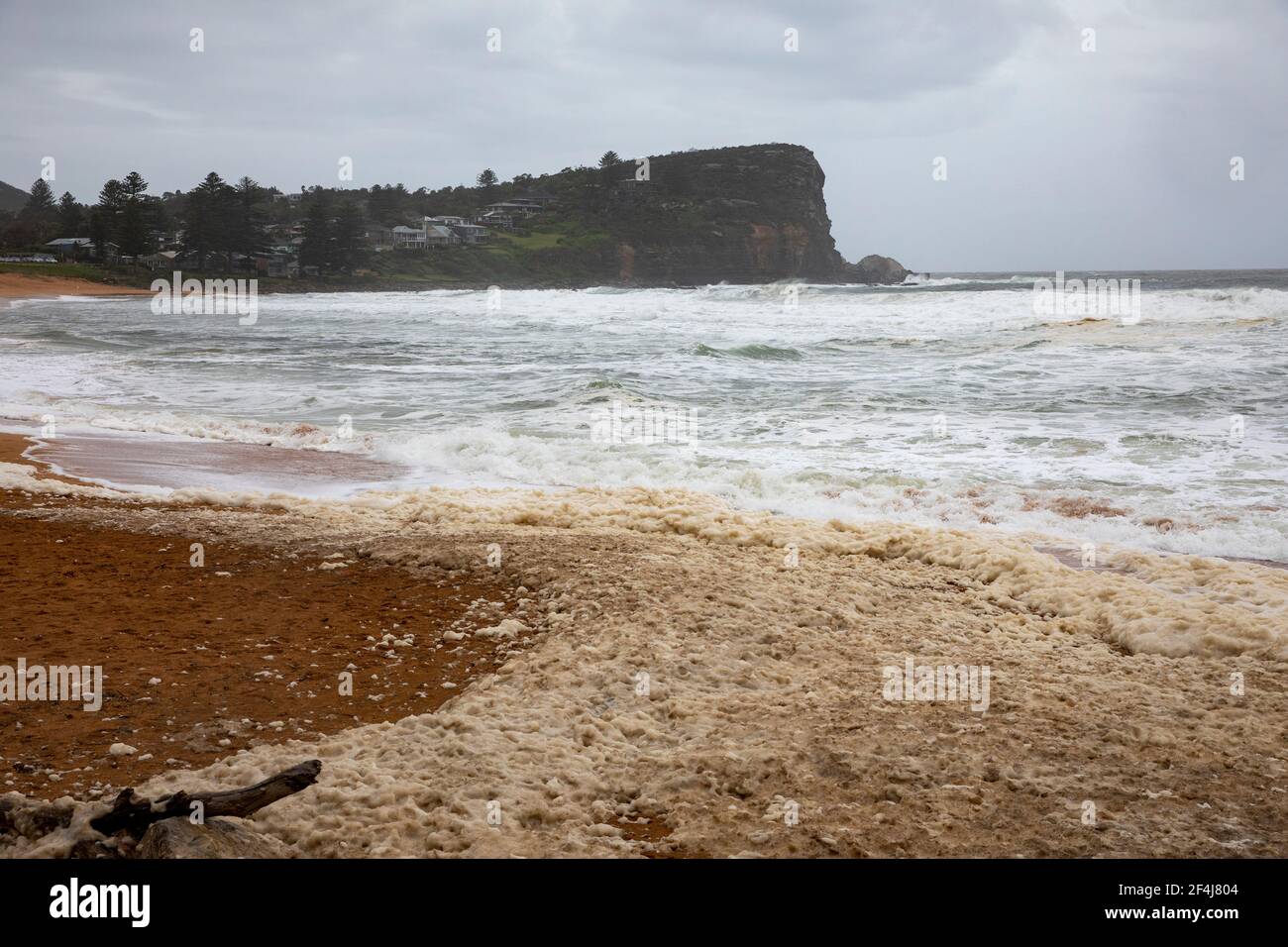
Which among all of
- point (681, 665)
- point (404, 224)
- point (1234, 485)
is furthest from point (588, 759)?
point (404, 224)

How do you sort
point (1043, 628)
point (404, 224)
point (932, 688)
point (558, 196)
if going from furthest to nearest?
point (558, 196) < point (404, 224) < point (1043, 628) < point (932, 688)

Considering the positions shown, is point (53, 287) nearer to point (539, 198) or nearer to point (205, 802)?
point (205, 802)

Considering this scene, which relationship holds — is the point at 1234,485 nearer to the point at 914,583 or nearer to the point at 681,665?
the point at 914,583

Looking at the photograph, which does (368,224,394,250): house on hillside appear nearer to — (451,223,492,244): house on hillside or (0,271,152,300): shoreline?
(451,223,492,244): house on hillside

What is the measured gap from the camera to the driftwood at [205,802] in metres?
2.53

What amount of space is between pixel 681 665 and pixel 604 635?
49 cm

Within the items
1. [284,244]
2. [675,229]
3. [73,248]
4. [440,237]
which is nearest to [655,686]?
[73,248]

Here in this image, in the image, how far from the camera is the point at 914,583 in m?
5.63

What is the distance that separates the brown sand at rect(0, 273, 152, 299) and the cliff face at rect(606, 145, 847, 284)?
56.7m

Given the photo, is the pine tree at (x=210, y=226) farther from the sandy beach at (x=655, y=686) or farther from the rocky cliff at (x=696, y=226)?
the sandy beach at (x=655, y=686)

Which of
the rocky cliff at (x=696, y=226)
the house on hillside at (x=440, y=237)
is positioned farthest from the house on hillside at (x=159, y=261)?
the rocky cliff at (x=696, y=226)

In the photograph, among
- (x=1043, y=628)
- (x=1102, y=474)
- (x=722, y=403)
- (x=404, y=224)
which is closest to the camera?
(x=1043, y=628)

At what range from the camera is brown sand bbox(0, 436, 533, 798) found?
3.36 m

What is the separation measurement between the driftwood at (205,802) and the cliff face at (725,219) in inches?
4302
